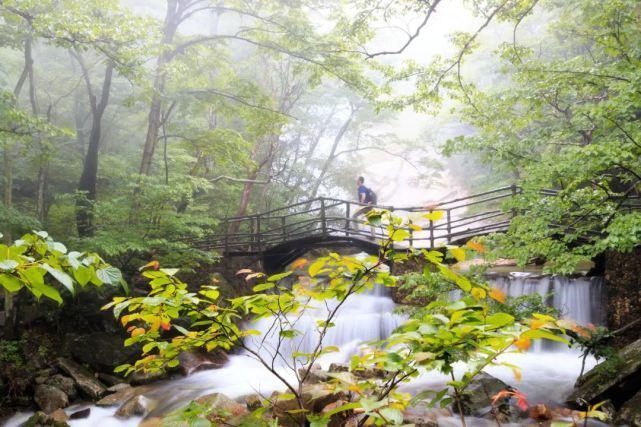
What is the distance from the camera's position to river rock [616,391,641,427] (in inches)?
201

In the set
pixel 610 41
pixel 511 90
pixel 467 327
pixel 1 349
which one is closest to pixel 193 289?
pixel 1 349

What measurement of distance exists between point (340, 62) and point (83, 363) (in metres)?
9.20

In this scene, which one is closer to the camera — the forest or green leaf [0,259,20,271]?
green leaf [0,259,20,271]

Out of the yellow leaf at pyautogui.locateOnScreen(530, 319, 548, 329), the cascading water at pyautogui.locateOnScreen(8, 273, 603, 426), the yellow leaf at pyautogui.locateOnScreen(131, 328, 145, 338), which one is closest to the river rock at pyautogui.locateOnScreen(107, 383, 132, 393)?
the cascading water at pyautogui.locateOnScreen(8, 273, 603, 426)

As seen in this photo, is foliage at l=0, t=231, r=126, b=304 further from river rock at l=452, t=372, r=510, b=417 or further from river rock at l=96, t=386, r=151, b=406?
river rock at l=96, t=386, r=151, b=406

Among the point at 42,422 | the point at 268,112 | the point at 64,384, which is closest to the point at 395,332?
the point at 42,422

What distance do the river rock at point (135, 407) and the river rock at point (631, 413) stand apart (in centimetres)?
708

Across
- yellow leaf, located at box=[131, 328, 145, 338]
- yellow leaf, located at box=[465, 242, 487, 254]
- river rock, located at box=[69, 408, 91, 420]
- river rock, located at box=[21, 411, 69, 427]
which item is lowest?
river rock, located at box=[69, 408, 91, 420]

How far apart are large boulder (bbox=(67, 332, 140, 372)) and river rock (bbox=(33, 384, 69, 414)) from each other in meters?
1.33

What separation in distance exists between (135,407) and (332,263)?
6.94m

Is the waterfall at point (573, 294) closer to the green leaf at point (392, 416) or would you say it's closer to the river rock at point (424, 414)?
the river rock at point (424, 414)

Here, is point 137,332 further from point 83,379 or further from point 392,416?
point 83,379

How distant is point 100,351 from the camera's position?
30.5 ft

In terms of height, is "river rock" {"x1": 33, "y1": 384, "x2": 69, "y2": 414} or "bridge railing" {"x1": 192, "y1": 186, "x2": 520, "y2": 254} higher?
"bridge railing" {"x1": 192, "y1": 186, "x2": 520, "y2": 254}
